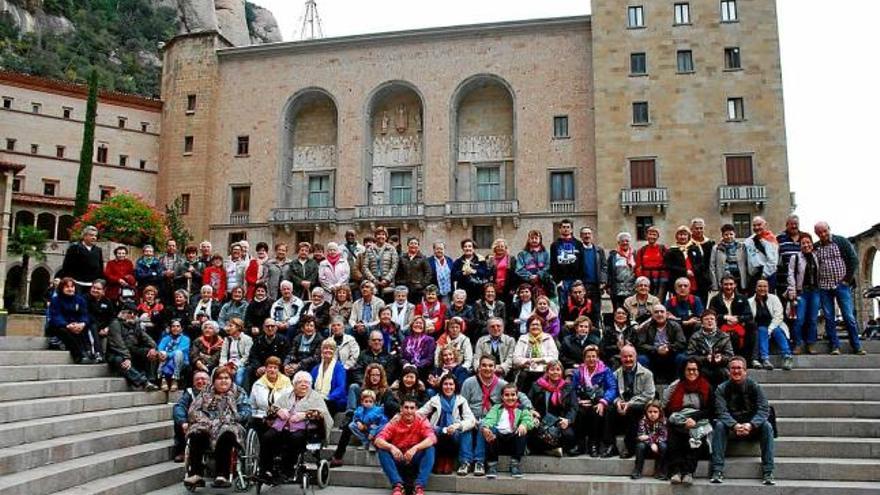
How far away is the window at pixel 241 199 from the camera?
1319 inches

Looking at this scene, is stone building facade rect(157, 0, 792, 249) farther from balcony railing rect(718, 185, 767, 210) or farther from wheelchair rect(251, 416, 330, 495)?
wheelchair rect(251, 416, 330, 495)

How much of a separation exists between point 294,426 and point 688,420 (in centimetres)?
426

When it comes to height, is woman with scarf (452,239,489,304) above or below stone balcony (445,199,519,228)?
below

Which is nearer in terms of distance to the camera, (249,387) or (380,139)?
(249,387)

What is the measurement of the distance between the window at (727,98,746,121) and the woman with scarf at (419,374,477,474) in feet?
82.5

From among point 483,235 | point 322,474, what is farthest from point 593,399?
point 483,235

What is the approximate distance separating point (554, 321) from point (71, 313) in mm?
6949

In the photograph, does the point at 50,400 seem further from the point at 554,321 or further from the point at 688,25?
the point at 688,25

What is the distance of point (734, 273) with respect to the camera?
384 inches

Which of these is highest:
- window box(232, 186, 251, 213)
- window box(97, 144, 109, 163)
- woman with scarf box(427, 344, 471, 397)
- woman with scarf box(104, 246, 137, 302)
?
window box(97, 144, 109, 163)

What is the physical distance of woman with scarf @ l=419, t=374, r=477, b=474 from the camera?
7.39 metres

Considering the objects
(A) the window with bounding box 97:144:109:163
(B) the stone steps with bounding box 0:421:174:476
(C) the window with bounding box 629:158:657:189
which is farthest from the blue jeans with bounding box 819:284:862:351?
(A) the window with bounding box 97:144:109:163

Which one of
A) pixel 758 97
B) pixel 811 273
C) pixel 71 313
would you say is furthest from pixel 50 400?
pixel 758 97

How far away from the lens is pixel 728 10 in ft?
95.5
